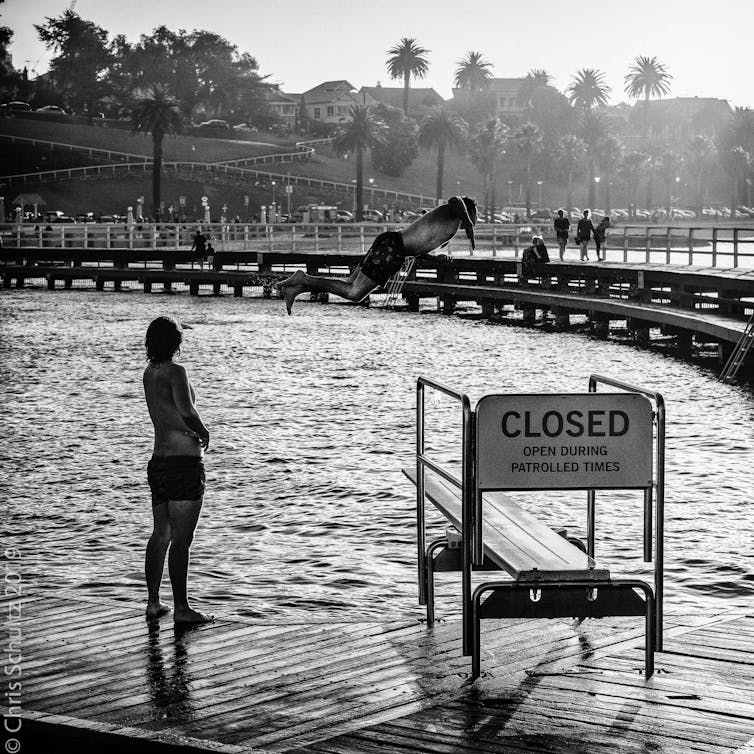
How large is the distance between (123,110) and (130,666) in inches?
6368

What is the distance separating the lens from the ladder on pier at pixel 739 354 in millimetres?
23641

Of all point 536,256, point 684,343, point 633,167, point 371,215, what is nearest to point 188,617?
point 684,343

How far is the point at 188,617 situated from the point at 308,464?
838 cm

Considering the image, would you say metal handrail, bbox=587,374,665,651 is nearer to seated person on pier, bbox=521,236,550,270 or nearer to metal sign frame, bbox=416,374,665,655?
metal sign frame, bbox=416,374,665,655

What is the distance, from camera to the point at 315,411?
21.7m

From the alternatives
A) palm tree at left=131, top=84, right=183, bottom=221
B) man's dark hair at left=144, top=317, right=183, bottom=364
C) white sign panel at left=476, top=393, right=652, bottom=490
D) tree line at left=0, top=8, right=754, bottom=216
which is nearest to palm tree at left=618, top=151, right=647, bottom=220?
tree line at left=0, top=8, right=754, bottom=216

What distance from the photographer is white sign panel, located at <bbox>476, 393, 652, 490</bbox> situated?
6770 millimetres

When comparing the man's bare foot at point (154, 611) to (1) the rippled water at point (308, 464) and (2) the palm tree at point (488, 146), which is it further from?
(2) the palm tree at point (488, 146)

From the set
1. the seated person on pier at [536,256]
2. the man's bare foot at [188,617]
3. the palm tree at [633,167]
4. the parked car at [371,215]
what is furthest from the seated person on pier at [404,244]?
the palm tree at [633,167]

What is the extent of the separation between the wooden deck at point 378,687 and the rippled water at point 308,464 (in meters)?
1.17

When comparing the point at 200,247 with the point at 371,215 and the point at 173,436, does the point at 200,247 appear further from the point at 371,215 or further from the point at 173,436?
the point at 371,215

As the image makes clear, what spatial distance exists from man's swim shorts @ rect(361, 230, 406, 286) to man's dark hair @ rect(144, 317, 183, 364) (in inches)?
92.8

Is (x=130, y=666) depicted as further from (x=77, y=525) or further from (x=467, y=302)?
(x=467, y=302)

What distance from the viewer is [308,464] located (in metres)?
16.6
